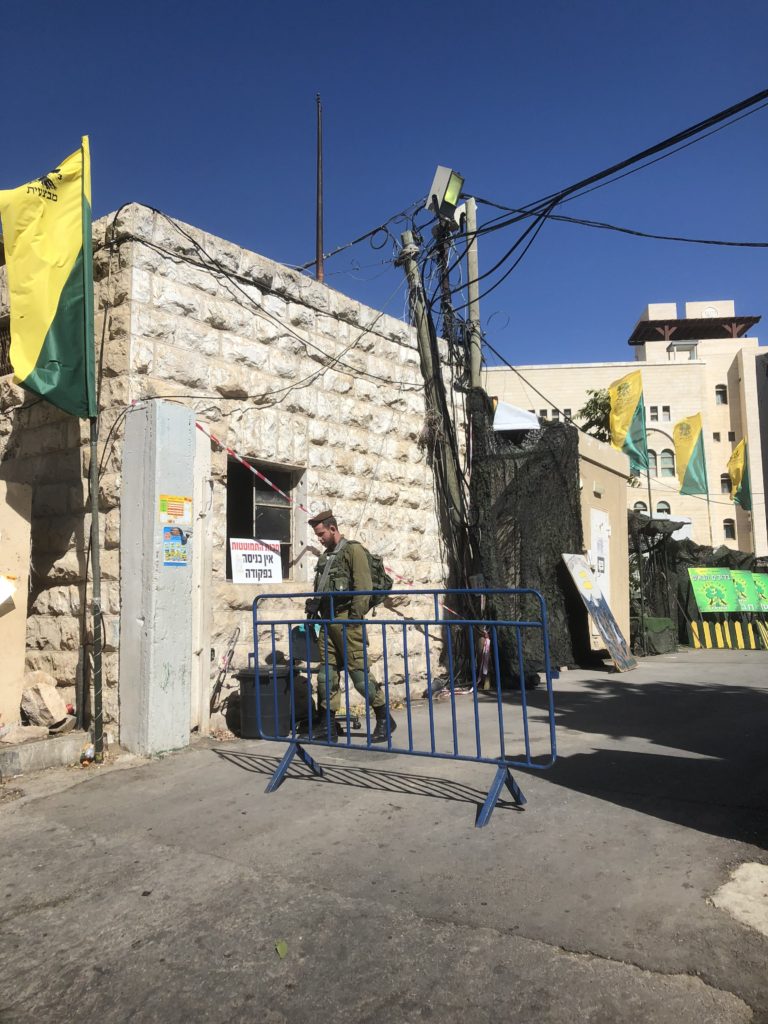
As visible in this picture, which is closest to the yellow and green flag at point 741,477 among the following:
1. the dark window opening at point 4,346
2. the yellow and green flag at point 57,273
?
the dark window opening at point 4,346

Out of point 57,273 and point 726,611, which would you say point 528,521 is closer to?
point 57,273

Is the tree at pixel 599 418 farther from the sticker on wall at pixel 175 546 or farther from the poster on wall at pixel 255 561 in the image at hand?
the sticker on wall at pixel 175 546

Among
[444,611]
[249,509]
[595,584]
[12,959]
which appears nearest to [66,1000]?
[12,959]

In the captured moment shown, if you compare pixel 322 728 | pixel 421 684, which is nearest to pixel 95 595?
pixel 322 728

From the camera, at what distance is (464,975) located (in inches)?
106

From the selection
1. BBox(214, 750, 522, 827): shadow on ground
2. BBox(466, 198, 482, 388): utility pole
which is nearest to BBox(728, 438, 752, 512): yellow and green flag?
BBox(466, 198, 482, 388): utility pole

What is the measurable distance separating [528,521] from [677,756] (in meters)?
5.47

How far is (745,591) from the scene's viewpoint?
17562mm

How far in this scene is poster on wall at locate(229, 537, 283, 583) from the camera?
24.2 ft

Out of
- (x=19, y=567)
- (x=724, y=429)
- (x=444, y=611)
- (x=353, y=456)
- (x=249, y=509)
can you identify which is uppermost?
(x=724, y=429)

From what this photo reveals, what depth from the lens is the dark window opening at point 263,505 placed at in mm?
7801

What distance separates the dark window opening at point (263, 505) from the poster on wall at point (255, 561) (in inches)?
4.3

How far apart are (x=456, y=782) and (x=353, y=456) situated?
4.48 m

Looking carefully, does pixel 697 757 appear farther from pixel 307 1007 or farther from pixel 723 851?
pixel 307 1007
